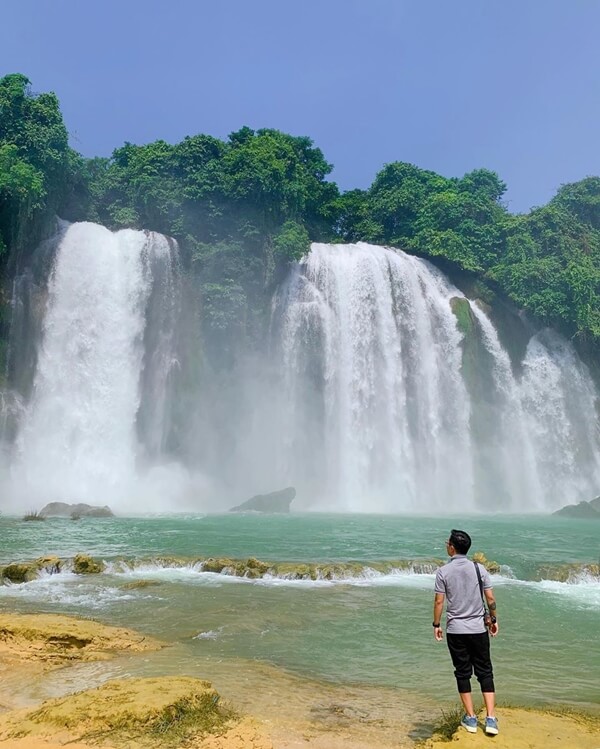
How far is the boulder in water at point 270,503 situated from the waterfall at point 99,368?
5007 mm

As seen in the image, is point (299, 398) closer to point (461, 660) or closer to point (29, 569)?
point (29, 569)

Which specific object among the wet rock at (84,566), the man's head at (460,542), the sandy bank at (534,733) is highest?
the man's head at (460,542)

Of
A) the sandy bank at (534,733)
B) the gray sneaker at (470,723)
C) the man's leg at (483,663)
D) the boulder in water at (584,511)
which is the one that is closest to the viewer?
the sandy bank at (534,733)

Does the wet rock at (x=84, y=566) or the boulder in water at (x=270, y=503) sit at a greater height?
the boulder in water at (x=270, y=503)

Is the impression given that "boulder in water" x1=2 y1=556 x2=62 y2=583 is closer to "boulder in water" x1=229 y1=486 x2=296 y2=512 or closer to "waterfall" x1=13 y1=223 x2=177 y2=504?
"waterfall" x1=13 y1=223 x2=177 y2=504

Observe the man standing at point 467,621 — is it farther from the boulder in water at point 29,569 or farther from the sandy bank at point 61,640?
the boulder in water at point 29,569

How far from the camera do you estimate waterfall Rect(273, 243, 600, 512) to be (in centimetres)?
2861

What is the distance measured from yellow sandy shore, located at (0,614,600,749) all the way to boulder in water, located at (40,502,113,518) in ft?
A: 49.1

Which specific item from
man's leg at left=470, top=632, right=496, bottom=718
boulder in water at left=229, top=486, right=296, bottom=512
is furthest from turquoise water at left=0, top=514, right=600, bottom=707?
boulder in water at left=229, top=486, right=296, bottom=512

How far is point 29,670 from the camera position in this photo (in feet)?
19.9

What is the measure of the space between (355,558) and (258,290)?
64.8ft

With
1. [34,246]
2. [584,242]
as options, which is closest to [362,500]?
[34,246]

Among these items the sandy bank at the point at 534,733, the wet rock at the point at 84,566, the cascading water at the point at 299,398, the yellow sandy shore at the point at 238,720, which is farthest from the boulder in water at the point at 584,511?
the yellow sandy shore at the point at 238,720

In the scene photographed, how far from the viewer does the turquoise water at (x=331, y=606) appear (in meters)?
6.57
